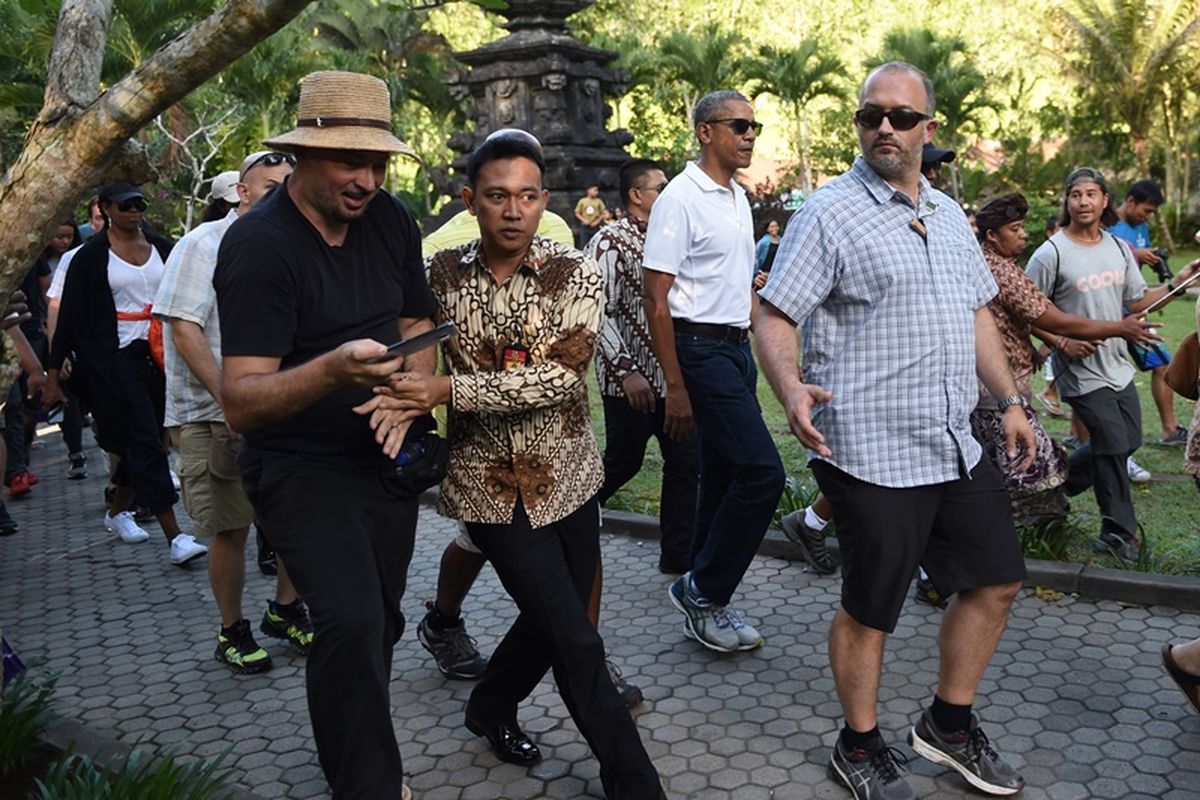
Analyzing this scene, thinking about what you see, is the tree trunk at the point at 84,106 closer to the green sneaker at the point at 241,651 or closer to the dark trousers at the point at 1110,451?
the green sneaker at the point at 241,651

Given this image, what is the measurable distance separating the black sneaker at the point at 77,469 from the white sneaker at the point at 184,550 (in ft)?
11.0

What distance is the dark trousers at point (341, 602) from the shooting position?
314cm

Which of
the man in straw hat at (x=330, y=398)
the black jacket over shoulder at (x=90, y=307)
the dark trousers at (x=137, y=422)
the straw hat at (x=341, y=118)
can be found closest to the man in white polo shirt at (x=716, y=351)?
the man in straw hat at (x=330, y=398)

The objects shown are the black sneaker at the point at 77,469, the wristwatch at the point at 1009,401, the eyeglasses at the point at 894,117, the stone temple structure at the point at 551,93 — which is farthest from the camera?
the stone temple structure at the point at 551,93

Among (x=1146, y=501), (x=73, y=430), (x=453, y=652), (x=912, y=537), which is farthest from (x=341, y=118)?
(x=73, y=430)

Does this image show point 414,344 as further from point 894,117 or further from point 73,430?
point 73,430

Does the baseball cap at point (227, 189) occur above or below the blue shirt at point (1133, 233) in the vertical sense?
above

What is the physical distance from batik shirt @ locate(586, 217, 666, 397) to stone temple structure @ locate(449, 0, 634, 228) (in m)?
11.8

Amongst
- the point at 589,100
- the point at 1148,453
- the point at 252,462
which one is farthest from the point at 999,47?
the point at 252,462

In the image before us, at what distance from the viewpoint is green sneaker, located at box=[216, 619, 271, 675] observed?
5.04 meters

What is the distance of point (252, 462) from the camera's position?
3.44 m

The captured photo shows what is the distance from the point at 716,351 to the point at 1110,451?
6.82ft

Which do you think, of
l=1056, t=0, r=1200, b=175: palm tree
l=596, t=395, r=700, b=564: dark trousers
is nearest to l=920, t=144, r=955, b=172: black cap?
l=596, t=395, r=700, b=564: dark trousers

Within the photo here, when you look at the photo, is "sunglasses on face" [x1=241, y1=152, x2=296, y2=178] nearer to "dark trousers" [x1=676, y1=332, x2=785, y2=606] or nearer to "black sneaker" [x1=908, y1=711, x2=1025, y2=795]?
"dark trousers" [x1=676, y1=332, x2=785, y2=606]
